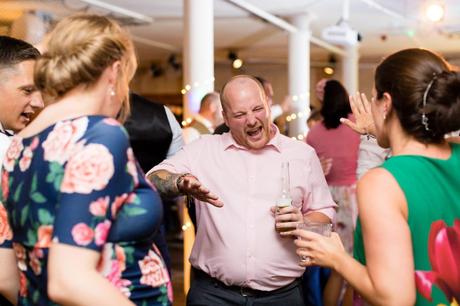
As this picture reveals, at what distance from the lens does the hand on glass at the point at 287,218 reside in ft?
8.41

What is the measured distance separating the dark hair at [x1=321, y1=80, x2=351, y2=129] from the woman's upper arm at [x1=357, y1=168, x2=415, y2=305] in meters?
3.45

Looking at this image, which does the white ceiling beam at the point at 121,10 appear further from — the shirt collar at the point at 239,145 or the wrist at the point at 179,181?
the wrist at the point at 179,181

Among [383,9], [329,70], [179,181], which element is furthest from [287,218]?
[329,70]

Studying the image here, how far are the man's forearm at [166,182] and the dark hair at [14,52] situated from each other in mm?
668

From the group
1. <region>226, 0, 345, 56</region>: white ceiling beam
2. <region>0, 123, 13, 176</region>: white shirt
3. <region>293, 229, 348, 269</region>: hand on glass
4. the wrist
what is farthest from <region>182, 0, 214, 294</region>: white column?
<region>293, 229, 348, 269</region>: hand on glass

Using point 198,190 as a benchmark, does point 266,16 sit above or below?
above

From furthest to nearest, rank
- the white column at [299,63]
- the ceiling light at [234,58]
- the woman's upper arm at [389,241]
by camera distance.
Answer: the ceiling light at [234,58], the white column at [299,63], the woman's upper arm at [389,241]

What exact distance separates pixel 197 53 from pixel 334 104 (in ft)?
6.55

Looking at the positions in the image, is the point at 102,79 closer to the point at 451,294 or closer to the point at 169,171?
the point at 451,294

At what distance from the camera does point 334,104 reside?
5273mm

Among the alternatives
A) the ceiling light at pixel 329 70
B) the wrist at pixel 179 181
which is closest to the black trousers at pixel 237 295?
the wrist at pixel 179 181

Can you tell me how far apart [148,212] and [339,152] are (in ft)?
12.9

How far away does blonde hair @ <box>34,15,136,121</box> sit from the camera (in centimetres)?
157

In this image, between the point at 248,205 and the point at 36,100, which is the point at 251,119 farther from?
the point at 36,100
